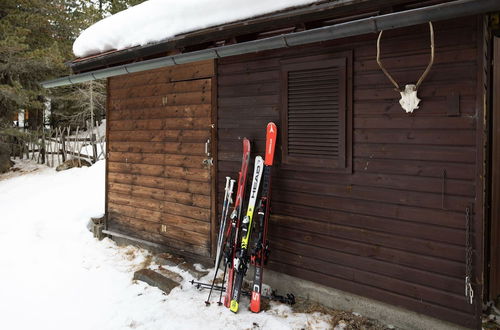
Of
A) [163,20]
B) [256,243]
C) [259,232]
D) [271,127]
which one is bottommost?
[256,243]

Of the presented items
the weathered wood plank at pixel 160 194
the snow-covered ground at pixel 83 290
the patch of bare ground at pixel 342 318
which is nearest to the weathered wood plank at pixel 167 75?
the weathered wood plank at pixel 160 194

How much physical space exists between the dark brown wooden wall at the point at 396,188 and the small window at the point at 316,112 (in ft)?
0.35

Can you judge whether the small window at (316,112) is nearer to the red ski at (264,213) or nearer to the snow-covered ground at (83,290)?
the red ski at (264,213)

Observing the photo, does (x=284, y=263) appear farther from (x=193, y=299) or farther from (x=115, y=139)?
(x=115, y=139)

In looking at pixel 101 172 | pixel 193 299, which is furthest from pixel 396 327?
pixel 101 172

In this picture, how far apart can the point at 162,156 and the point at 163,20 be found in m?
1.97

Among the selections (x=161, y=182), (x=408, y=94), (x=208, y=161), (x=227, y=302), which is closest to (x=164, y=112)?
(x=161, y=182)

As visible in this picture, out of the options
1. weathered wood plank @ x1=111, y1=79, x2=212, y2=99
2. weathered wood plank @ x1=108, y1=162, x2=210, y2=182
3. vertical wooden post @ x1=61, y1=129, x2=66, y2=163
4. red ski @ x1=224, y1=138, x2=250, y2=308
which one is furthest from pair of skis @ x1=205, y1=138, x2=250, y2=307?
vertical wooden post @ x1=61, y1=129, x2=66, y2=163

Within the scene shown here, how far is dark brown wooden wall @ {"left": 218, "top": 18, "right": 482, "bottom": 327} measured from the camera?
2.97m

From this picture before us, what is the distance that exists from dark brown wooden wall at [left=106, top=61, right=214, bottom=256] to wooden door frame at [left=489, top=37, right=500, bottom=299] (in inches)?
126

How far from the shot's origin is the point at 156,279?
4504 mm

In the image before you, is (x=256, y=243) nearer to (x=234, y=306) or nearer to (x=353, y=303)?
(x=234, y=306)

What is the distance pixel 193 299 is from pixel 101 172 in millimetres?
8787

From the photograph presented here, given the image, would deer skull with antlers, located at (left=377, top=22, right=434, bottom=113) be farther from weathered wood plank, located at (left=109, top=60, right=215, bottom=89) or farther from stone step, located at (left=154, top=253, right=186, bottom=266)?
stone step, located at (left=154, top=253, right=186, bottom=266)
